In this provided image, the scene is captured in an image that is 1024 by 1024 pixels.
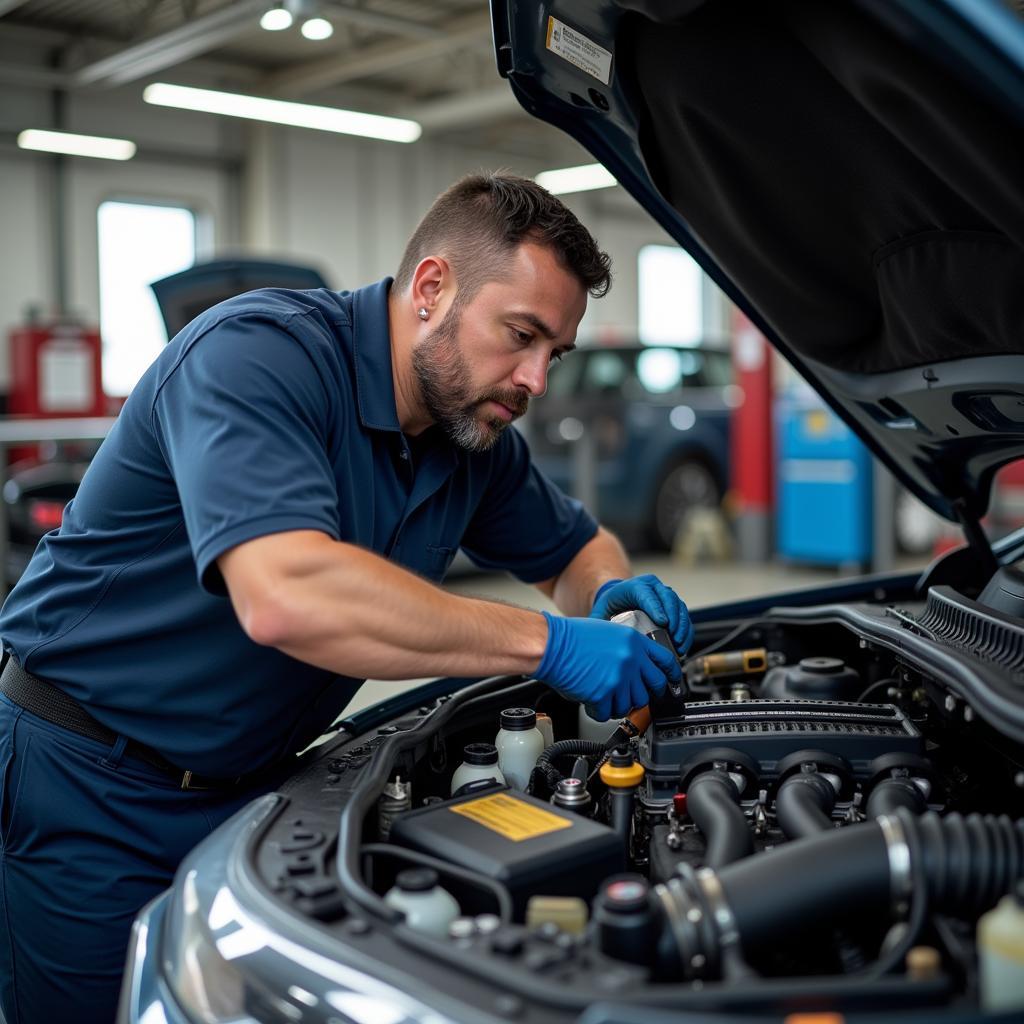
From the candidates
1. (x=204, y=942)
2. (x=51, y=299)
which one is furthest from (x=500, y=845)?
(x=51, y=299)

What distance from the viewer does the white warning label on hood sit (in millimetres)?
1379

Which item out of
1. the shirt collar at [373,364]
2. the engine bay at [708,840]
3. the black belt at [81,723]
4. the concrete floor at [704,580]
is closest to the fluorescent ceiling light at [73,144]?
the concrete floor at [704,580]

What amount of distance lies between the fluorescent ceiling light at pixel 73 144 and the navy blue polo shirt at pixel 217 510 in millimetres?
7773

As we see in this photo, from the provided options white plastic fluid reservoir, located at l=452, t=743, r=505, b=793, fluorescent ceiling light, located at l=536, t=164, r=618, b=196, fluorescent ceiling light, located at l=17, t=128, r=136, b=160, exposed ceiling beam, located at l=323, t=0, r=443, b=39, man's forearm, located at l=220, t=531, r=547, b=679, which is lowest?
white plastic fluid reservoir, located at l=452, t=743, r=505, b=793

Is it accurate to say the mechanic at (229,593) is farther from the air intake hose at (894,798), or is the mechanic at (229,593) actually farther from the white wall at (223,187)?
the white wall at (223,187)

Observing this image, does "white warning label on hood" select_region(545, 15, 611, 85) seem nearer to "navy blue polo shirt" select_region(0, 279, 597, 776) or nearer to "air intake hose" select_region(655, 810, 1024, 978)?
"navy blue polo shirt" select_region(0, 279, 597, 776)

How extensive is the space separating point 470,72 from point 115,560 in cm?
930

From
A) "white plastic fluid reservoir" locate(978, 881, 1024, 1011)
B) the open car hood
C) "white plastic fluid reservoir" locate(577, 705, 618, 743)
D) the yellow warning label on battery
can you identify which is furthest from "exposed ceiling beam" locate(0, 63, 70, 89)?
"white plastic fluid reservoir" locate(978, 881, 1024, 1011)

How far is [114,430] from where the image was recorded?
61.3 inches

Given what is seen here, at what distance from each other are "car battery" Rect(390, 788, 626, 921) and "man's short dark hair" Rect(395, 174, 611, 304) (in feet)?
2.40

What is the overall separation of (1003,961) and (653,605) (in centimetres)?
93

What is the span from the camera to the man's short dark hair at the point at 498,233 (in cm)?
158

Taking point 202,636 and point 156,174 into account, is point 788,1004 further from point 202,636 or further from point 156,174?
point 156,174

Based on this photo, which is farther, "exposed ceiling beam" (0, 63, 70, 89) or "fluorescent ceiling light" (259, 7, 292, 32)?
"exposed ceiling beam" (0, 63, 70, 89)
